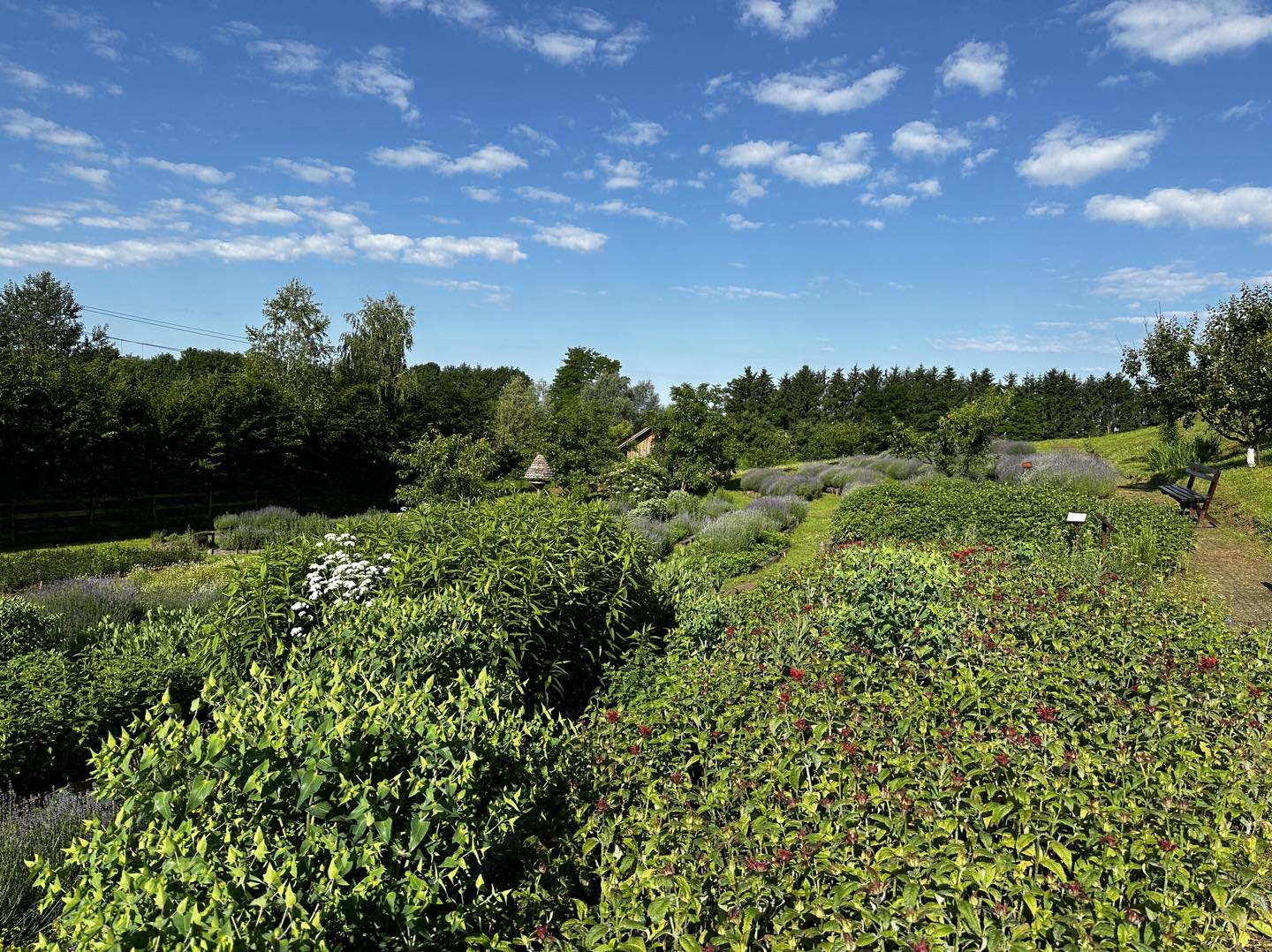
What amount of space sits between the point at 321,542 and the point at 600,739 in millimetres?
3635

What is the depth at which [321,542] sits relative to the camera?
623 centimetres

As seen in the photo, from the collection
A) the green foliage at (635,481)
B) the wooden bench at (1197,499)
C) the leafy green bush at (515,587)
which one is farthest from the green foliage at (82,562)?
the wooden bench at (1197,499)

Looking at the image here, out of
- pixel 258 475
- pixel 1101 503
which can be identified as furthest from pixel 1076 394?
pixel 258 475

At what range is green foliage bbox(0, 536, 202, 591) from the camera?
1204 cm

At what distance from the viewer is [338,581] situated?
18.1 ft

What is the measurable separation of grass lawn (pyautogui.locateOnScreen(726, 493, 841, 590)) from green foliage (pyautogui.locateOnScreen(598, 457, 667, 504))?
14.0ft

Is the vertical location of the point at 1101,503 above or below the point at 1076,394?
below

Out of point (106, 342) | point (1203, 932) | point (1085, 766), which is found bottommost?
point (1203, 932)

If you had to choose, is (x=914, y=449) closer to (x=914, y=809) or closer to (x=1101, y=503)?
(x=1101, y=503)

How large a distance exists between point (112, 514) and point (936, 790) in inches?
866

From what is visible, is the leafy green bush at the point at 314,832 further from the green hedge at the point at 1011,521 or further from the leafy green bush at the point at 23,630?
the green hedge at the point at 1011,521

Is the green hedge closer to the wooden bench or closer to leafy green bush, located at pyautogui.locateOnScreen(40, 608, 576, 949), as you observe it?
the wooden bench

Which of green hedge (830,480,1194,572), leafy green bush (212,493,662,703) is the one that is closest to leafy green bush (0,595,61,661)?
leafy green bush (212,493,662,703)

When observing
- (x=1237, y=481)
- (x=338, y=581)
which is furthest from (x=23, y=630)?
(x=1237, y=481)
